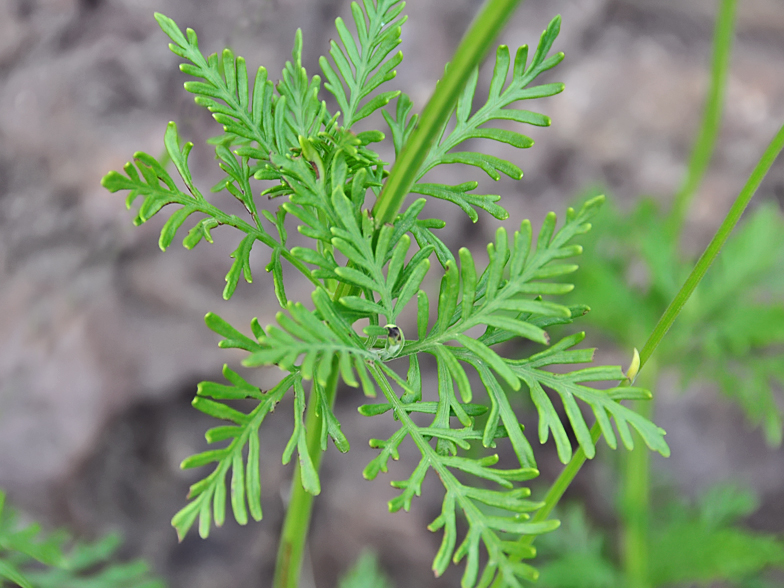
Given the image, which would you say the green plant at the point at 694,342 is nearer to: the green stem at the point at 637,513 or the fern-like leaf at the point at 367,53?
the green stem at the point at 637,513

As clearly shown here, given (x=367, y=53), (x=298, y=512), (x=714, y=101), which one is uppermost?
(x=714, y=101)

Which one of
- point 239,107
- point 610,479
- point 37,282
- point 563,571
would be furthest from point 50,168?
point 610,479

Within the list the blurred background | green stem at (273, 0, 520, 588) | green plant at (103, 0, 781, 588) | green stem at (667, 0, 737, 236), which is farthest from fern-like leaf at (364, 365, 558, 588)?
green stem at (667, 0, 737, 236)

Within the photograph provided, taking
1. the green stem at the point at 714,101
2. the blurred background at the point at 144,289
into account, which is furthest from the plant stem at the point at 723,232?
the blurred background at the point at 144,289

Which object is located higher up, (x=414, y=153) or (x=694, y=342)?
(x=694, y=342)

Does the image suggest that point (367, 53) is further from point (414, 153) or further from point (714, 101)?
point (714, 101)

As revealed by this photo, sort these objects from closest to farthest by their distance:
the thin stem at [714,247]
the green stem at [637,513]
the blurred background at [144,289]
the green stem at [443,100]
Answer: the green stem at [443,100], the thin stem at [714,247], the blurred background at [144,289], the green stem at [637,513]

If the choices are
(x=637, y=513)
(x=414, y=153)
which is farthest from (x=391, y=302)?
(x=637, y=513)
